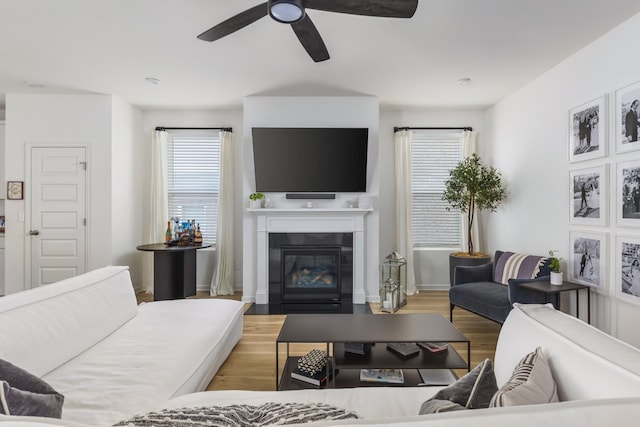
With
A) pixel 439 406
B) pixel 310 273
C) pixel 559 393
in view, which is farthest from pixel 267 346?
pixel 559 393

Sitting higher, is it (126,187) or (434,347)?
(126,187)

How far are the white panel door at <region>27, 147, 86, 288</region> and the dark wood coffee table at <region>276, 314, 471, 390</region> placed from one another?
3.45m

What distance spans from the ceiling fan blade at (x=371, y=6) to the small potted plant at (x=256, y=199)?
8.64 ft

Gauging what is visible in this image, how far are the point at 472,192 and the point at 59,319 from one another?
4.14m

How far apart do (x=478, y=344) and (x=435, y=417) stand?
9.18 ft

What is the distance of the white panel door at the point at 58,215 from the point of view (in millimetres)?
4309

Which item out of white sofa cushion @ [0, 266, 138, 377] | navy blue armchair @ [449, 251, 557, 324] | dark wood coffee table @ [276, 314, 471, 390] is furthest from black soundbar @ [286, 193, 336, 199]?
white sofa cushion @ [0, 266, 138, 377]

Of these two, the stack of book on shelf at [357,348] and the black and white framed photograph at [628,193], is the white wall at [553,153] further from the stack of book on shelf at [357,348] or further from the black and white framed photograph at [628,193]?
the stack of book on shelf at [357,348]

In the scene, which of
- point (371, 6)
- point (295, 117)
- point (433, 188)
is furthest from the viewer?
point (433, 188)

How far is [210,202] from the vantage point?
16.4 ft

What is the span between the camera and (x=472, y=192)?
13.9 ft

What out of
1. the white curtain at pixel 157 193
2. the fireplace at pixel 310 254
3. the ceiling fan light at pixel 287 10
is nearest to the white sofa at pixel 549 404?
the ceiling fan light at pixel 287 10

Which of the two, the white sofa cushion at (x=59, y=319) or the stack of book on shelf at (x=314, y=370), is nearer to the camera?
the white sofa cushion at (x=59, y=319)

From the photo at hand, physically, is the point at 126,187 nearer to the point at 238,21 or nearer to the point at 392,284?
the point at 238,21
